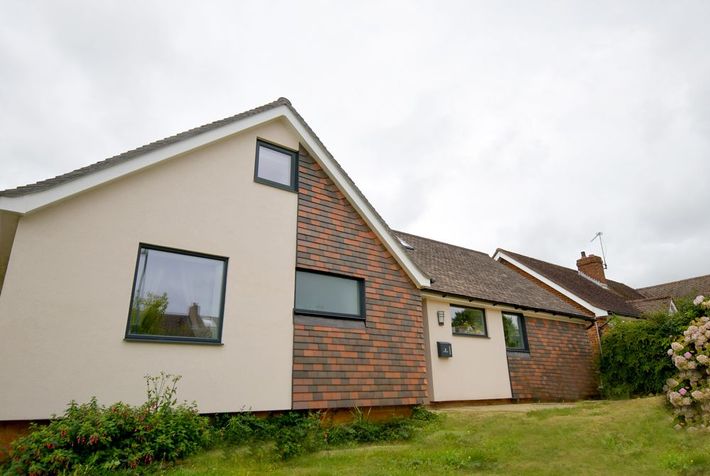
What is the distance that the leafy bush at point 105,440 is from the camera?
15.2ft

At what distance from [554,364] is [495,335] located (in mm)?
3168

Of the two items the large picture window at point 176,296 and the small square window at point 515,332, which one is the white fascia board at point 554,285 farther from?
the large picture window at point 176,296

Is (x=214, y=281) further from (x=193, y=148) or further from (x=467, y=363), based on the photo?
(x=467, y=363)

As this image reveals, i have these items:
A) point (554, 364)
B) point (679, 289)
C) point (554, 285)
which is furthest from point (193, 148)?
point (679, 289)

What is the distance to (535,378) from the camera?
1362 centimetres

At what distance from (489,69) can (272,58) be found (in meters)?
6.77

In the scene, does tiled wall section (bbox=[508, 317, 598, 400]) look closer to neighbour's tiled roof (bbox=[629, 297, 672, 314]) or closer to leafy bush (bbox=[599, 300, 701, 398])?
leafy bush (bbox=[599, 300, 701, 398])

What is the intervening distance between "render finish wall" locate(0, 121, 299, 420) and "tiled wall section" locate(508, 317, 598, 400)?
891 cm

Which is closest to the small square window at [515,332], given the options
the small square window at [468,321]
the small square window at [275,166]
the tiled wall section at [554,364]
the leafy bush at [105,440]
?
the tiled wall section at [554,364]

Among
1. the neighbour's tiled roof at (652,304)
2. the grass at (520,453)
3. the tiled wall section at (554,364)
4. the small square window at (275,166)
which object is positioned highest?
the small square window at (275,166)

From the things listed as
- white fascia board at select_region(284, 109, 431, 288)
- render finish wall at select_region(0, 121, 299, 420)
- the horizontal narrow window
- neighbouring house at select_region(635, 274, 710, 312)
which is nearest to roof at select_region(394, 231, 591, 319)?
white fascia board at select_region(284, 109, 431, 288)

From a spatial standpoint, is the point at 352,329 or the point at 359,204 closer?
the point at 352,329

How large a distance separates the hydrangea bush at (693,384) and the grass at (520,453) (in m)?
0.32

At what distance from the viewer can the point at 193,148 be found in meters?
7.86
